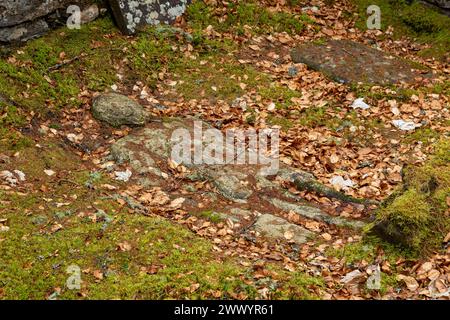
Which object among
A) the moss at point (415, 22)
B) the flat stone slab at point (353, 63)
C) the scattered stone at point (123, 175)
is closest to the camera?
the scattered stone at point (123, 175)

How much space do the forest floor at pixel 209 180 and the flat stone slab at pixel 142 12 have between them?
24 cm

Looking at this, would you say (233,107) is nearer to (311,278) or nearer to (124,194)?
(124,194)

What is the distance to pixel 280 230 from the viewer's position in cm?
665

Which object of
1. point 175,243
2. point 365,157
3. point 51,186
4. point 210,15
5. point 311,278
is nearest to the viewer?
point 311,278

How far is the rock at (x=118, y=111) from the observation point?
8.62m

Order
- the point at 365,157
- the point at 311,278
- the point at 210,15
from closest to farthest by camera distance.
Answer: the point at 311,278
the point at 365,157
the point at 210,15

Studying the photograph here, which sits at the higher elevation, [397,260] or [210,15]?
[210,15]

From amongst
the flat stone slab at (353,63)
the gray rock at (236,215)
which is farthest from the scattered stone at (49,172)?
the flat stone slab at (353,63)

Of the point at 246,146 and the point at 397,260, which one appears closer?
the point at 397,260

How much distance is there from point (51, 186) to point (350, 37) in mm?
6900

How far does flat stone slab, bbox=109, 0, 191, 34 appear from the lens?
10227 mm

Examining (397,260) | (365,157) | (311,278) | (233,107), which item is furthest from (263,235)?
(233,107)

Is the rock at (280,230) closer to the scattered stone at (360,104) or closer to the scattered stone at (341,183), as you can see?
the scattered stone at (341,183)

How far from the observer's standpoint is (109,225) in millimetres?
6484
